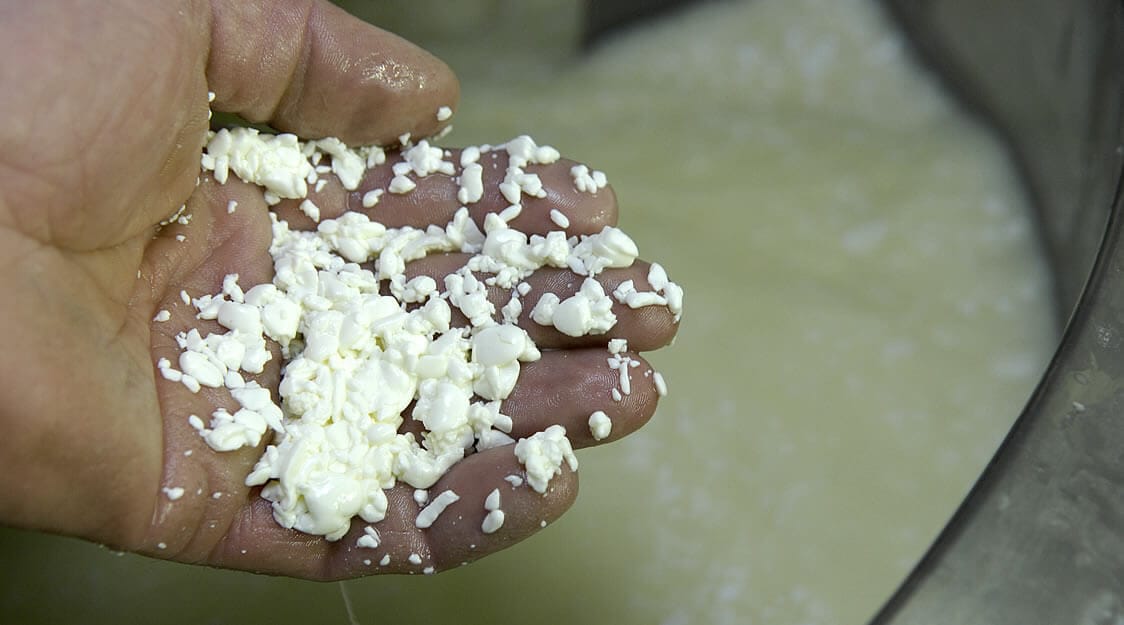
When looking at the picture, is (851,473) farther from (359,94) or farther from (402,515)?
(359,94)

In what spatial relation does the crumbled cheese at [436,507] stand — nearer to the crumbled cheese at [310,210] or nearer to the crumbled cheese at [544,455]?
the crumbled cheese at [544,455]

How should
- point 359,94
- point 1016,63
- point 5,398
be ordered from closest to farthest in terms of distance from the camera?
point 5,398 → point 359,94 → point 1016,63

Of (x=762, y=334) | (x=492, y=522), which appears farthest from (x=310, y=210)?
(x=762, y=334)

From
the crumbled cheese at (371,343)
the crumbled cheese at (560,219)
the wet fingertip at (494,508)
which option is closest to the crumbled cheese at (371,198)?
the crumbled cheese at (371,343)

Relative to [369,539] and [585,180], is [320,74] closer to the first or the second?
[585,180]

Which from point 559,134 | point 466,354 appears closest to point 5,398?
point 466,354

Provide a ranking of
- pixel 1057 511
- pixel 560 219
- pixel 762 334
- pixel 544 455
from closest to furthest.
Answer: pixel 1057 511 → pixel 544 455 → pixel 560 219 → pixel 762 334
